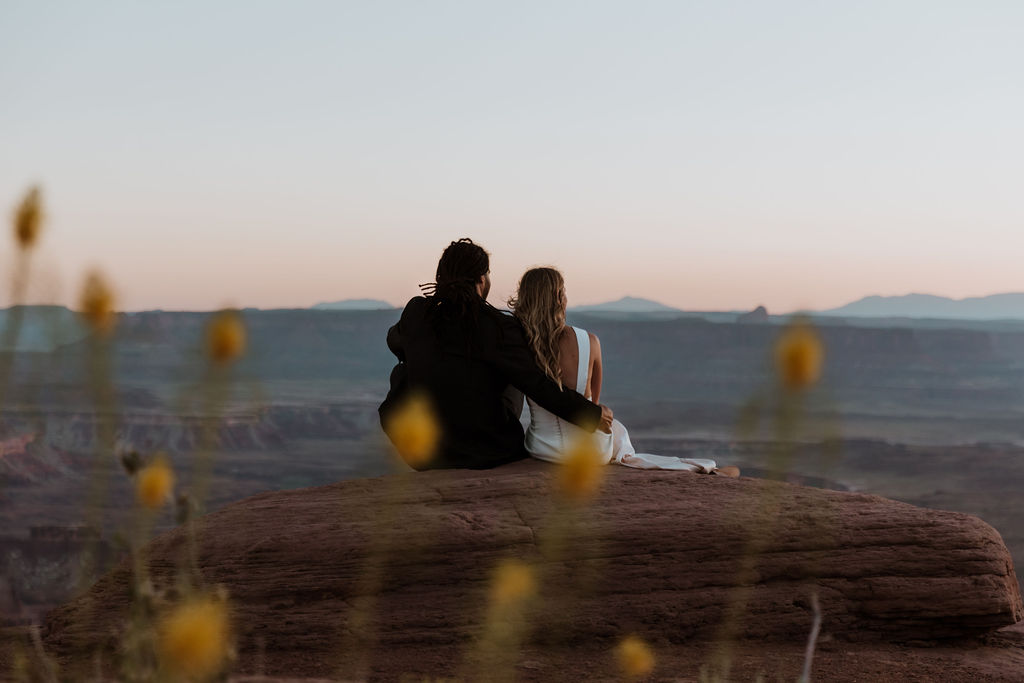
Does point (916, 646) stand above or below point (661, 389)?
above

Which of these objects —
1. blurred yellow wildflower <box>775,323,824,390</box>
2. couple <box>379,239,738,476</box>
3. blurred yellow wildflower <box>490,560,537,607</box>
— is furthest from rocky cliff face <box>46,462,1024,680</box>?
blurred yellow wildflower <box>775,323,824,390</box>

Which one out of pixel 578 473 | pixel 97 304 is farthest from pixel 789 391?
pixel 97 304

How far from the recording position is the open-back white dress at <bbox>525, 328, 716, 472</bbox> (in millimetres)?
4633

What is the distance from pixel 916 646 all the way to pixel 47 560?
54967mm

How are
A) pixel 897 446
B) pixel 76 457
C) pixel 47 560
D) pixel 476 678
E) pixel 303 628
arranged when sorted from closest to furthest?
pixel 476 678 < pixel 303 628 < pixel 47 560 < pixel 76 457 < pixel 897 446

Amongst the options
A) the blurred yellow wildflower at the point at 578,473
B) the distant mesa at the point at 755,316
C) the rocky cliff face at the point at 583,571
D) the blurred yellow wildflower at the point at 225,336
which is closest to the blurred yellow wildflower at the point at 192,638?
the blurred yellow wildflower at the point at 225,336

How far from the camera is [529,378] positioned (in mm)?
4488

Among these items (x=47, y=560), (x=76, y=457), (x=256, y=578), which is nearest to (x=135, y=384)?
(x=76, y=457)

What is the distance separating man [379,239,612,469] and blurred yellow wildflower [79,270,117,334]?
353 centimetres

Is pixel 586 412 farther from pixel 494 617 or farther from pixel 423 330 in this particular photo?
pixel 494 617

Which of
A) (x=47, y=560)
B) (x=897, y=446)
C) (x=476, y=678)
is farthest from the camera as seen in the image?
(x=897, y=446)

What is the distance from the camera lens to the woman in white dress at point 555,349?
14.9 feet

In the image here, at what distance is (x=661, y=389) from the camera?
10494 centimetres

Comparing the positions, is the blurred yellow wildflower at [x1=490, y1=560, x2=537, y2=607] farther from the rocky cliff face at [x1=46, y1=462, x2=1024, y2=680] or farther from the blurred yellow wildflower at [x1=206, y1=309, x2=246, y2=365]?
the rocky cliff face at [x1=46, y1=462, x2=1024, y2=680]
